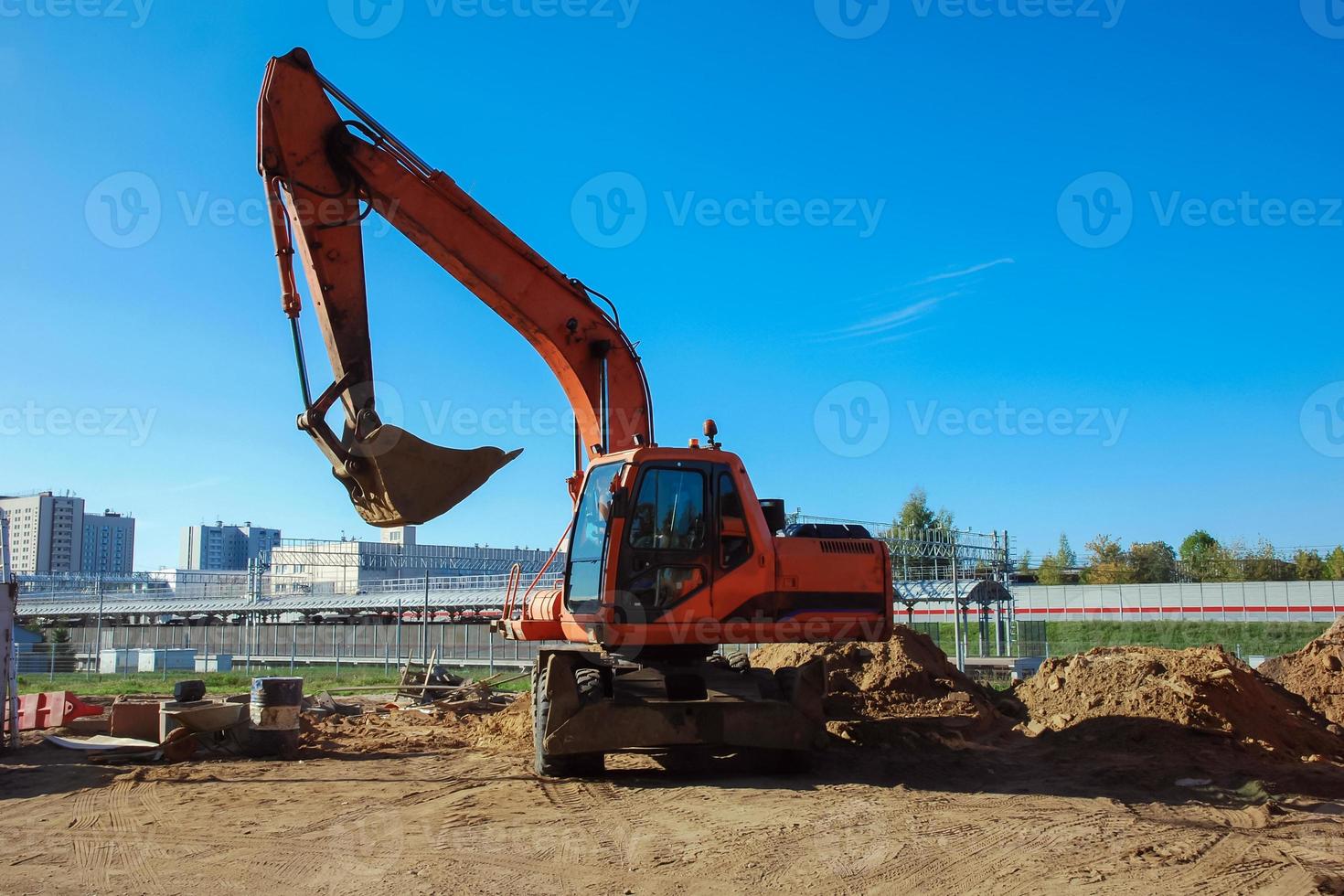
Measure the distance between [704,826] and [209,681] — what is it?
23931 millimetres

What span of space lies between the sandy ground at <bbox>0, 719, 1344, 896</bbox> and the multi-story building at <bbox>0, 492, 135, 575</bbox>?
417ft

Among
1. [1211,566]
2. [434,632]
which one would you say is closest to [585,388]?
[434,632]

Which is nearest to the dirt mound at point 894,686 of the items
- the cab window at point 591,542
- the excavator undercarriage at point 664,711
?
the excavator undercarriage at point 664,711

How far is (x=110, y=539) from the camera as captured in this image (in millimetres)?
133750

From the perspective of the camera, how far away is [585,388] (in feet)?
36.7

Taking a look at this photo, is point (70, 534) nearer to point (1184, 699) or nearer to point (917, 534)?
point (917, 534)

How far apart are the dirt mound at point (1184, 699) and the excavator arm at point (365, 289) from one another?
6.02 metres

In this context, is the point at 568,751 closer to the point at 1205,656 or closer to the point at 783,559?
the point at 783,559

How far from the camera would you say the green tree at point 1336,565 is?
52.9m

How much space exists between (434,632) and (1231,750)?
27.4 metres

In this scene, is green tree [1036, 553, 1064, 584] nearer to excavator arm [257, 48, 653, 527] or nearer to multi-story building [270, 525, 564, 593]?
multi-story building [270, 525, 564, 593]

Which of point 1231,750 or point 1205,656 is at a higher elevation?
point 1205,656

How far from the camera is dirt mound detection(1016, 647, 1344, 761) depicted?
1090 cm

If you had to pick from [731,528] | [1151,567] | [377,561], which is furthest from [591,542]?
[377,561]
